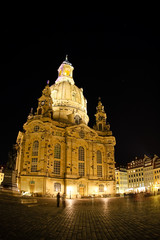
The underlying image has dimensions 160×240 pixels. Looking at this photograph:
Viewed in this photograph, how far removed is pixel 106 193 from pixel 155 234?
47.9 m

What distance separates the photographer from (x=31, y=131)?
159ft

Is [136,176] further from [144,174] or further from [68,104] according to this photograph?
[68,104]

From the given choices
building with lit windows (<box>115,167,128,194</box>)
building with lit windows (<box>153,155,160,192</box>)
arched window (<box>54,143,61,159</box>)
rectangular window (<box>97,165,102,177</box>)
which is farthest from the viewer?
building with lit windows (<box>115,167,128,194</box>)

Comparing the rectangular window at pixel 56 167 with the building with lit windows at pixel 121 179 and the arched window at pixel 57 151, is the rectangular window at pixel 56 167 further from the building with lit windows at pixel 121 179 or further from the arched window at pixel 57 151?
the building with lit windows at pixel 121 179

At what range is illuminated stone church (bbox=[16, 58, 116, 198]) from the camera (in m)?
44.5

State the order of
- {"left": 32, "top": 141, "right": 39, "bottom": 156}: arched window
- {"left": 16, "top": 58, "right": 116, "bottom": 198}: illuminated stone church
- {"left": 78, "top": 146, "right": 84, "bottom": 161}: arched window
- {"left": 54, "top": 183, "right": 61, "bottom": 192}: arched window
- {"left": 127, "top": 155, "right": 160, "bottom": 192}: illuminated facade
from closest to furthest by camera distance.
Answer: {"left": 16, "top": 58, "right": 116, "bottom": 198}: illuminated stone church, {"left": 54, "top": 183, "right": 61, "bottom": 192}: arched window, {"left": 32, "top": 141, "right": 39, "bottom": 156}: arched window, {"left": 78, "top": 146, "right": 84, "bottom": 161}: arched window, {"left": 127, "top": 155, "right": 160, "bottom": 192}: illuminated facade

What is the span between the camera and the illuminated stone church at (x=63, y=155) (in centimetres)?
4450

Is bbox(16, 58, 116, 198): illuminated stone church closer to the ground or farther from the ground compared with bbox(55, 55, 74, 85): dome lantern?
closer to the ground

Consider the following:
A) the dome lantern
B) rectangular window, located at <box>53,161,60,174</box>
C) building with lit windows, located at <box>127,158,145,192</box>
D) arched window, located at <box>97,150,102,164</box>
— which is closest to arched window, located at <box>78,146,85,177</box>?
arched window, located at <box>97,150,102,164</box>

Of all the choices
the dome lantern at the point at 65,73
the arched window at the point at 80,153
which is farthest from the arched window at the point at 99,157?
the dome lantern at the point at 65,73

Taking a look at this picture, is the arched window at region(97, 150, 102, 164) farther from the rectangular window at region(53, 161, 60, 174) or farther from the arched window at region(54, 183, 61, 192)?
the arched window at region(54, 183, 61, 192)

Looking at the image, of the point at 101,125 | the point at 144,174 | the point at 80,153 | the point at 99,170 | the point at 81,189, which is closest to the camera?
the point at 81,189

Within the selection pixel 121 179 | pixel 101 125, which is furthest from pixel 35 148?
pixel 121 179

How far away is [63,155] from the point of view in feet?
166
